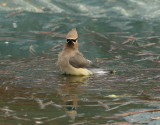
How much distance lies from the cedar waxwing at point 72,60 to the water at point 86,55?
0.21 metres

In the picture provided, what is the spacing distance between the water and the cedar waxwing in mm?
210

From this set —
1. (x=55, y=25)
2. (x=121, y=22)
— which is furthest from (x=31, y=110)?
(x=121, y=22)

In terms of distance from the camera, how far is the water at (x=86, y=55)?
516cm

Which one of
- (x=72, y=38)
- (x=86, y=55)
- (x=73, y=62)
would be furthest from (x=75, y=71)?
(x=86, y=55)

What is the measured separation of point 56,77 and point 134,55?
2.30m

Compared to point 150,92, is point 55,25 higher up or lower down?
higher up

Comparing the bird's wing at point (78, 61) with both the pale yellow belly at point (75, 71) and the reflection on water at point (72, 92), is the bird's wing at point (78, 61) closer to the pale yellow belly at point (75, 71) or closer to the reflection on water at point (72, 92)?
the pale yellow belly at point (75, 71)

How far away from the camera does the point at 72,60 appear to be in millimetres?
7941

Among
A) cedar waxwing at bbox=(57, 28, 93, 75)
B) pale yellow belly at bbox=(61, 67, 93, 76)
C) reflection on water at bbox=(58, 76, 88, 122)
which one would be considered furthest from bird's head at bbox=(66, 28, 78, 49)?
reflection on water at bbox=(58, 76, 88, 122)

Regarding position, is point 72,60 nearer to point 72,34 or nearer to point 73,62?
point 73,62

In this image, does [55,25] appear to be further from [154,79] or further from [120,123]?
[120,123]

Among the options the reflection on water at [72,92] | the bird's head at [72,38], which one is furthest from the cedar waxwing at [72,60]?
the reflection on water at [72,92]

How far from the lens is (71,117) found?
4.87 m

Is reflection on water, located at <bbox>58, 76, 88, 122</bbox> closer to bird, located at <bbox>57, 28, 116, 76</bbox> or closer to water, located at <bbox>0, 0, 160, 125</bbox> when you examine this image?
water, located at <bbox>0, 0, 160, 125</bbox>
